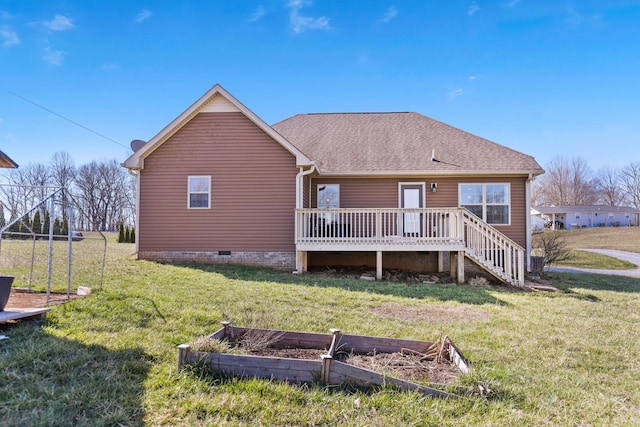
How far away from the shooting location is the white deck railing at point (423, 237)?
32.2 ft

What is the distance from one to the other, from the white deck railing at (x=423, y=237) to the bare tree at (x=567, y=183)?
55783 millimetres

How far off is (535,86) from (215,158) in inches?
528

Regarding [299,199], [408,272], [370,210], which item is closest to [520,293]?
[408,272]

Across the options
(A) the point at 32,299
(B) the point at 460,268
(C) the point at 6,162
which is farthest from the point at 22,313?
(B) the point at 460,268

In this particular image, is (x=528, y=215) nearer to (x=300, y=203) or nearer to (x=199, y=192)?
(x=300, y=203)

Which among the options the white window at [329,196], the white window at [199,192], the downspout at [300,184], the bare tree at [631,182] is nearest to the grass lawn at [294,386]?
the downspout at [300,184]

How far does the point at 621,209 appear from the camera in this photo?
50.6m

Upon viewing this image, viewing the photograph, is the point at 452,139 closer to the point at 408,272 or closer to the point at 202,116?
the point at 408,272

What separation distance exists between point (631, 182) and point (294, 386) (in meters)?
73.3

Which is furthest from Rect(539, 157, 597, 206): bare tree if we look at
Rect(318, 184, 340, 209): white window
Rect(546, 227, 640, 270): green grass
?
Rect(318, 184, 340, 209): white window

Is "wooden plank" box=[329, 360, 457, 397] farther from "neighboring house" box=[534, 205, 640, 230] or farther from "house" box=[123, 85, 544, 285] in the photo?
"neighboring house" box=[534, 205, 640, 230]

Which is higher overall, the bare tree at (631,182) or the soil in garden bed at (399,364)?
the bare tree at (631,182)

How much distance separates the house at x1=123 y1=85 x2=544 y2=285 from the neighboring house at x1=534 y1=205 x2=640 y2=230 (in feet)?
145

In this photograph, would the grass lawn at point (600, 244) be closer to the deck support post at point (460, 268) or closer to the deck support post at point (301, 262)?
the deck support post at point (460, 268)
